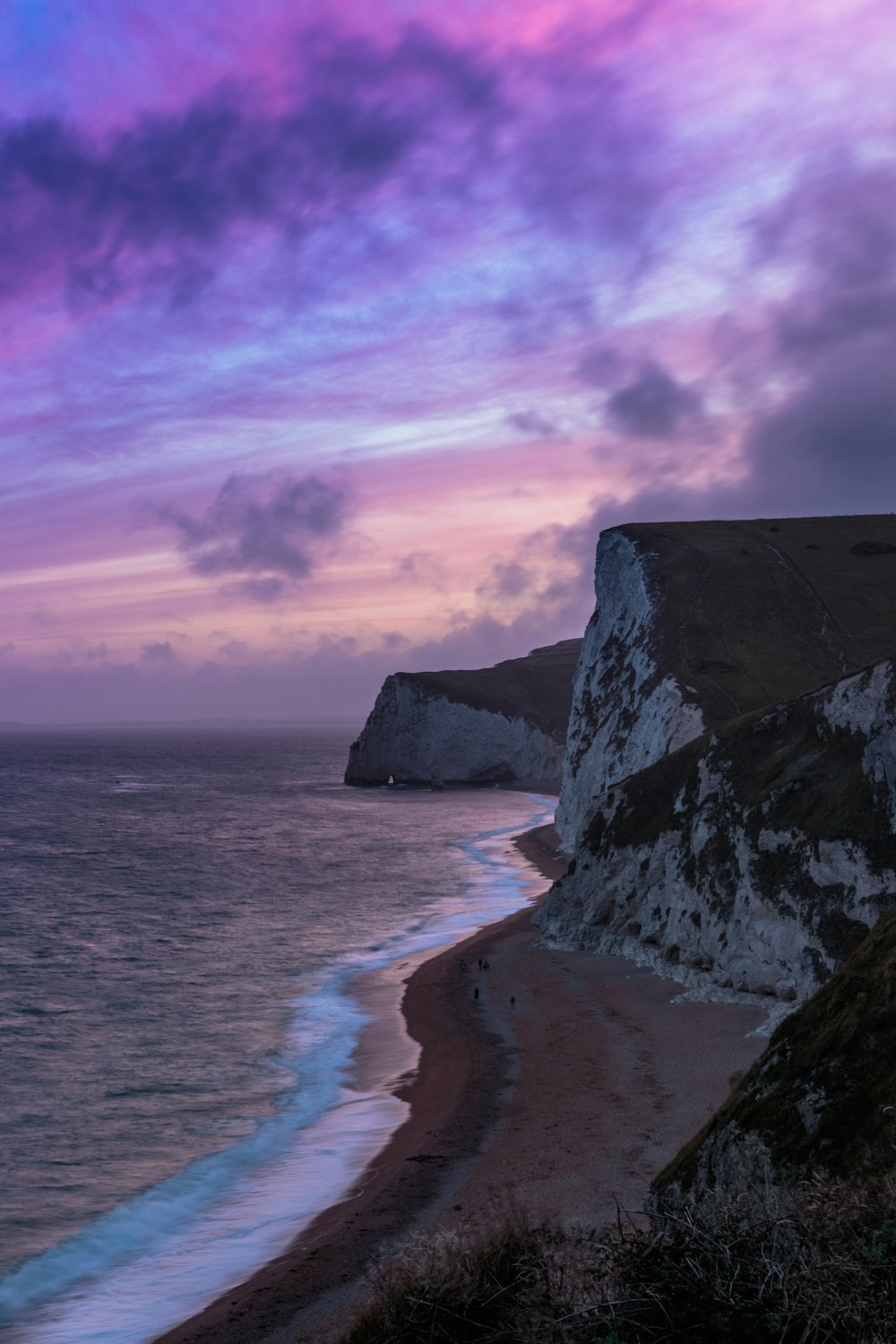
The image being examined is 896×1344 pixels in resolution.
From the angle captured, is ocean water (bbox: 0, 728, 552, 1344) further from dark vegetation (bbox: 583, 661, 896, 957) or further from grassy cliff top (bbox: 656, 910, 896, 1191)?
dark vegetation (bbox: 583, 661, 896, 957)

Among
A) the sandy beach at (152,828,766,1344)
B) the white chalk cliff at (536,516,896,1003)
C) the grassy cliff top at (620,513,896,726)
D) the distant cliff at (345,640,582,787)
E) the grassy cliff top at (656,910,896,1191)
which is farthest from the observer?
the distant cliff at (345,640,582,787)

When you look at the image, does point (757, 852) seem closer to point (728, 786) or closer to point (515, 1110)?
point (728, 786)

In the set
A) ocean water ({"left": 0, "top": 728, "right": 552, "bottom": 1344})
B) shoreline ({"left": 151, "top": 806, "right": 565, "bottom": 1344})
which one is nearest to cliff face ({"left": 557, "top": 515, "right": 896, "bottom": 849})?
ocean water ({"left": 0, "top": 728, "right": 552, "bottom": 1344})

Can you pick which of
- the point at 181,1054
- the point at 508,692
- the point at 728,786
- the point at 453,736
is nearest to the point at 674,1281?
the point at 181,1054

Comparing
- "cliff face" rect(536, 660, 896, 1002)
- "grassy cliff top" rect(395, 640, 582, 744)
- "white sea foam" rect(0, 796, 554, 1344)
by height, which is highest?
"grassy cliff top" rect(395, 640, 582, 744)

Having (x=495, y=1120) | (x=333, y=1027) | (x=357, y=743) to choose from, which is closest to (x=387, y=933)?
(x=333, y=1027)

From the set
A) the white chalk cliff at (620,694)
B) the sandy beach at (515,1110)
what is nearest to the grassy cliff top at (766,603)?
the white chalk cliff at (620,694)

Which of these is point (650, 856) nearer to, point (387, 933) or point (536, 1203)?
point (387, 933)
